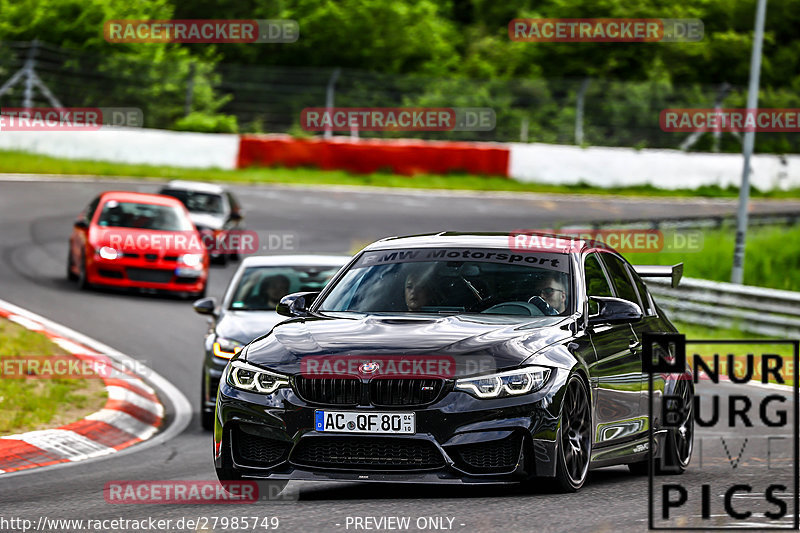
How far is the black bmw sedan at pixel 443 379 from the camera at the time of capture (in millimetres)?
7332

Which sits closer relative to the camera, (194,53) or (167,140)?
(167,140)

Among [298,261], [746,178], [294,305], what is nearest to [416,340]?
[294,305]

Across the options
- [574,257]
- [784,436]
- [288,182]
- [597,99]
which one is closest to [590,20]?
[597,99]

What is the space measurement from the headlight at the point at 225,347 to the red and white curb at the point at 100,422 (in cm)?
79

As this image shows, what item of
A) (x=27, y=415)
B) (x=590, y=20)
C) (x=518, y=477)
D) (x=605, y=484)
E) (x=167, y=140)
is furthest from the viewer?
(x=590, y=20)

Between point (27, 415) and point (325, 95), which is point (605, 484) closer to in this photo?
point (27, 415)

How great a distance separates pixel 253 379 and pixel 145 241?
571 inches

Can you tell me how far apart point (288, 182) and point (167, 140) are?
3.24m

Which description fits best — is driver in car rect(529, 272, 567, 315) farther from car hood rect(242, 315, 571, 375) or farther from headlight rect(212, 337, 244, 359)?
headlight rect(212, 337, 244, 359)

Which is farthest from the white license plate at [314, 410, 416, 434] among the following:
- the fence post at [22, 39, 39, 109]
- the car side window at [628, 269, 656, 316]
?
the fence post at [22, 39, 39, 109]

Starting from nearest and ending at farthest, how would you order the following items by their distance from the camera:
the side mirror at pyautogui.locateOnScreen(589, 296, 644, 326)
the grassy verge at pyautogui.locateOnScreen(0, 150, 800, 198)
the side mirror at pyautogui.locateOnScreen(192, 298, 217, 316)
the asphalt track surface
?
the asphalt track surface
the side mirror at pyautogui.locateOnScreen(589, 296, 644, 326)
the side mirror at pyautogui.locateOnScreen(192, 298, 217, 316)
the grassy verge at pyautogui.locateOnScreen(0, 150, 800, 198)

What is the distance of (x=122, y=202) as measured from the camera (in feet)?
74.7

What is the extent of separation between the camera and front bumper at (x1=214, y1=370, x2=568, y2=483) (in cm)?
729

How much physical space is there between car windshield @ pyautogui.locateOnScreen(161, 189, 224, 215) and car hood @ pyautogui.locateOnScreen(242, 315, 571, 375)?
1843 cm
